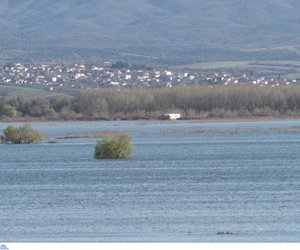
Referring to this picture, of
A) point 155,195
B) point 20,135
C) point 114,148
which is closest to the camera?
point 155,195

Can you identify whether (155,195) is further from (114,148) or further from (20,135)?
(20,135)

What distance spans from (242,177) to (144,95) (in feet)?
326

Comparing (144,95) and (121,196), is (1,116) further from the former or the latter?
(121,196)

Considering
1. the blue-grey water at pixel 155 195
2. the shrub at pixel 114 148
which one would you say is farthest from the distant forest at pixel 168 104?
the shrub at pixel 114 148

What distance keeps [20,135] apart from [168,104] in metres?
64.1

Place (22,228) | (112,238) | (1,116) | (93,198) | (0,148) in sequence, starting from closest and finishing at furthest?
(112,238) < (22,228) < (93,198) < (0,148) < (1,116)

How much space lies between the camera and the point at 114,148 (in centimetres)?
6456

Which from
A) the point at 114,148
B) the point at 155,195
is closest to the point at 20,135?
the point at 114,148

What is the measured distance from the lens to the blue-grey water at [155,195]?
1150 inches

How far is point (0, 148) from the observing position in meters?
82.2

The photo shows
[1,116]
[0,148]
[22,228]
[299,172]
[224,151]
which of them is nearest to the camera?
[22,228]

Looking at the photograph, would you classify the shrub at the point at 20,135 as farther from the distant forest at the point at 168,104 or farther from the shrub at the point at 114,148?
the distant forest at the point at 168,104

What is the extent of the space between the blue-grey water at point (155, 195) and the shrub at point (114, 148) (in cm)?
75

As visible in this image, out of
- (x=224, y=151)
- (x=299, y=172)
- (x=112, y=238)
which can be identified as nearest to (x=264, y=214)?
(x=112, y=238)
